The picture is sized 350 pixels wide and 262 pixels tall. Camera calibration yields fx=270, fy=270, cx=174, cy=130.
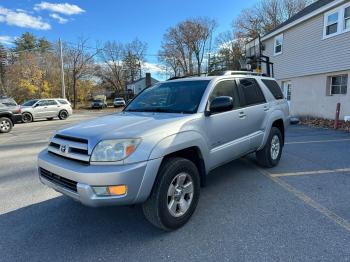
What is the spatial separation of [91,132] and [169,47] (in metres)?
57.6

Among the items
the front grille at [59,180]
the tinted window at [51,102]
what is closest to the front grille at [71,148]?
the front grille at [59,180]

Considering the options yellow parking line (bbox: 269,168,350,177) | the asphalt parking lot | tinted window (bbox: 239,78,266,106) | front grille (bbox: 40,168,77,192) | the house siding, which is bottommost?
the asphalt parking lot

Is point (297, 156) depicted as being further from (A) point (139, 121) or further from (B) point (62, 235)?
(B) point (62, 235)

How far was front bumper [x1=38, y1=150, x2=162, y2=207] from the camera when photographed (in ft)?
8.83

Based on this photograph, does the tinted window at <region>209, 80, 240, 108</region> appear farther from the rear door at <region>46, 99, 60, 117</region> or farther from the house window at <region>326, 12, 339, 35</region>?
the rear door at <region>46, 99, 60, 117</region>

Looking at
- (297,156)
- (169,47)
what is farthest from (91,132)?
(169,47)

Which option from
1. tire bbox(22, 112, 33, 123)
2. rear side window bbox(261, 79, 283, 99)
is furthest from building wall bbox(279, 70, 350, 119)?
tire bbox(22, 112, 33, 123)

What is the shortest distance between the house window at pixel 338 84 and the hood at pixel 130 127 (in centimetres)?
1221

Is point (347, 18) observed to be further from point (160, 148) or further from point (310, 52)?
point (160, 148)

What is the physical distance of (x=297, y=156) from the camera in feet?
21.4

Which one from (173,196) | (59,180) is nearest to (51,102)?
(59,180)

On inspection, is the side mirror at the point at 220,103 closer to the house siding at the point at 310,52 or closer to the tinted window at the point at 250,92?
the tinted window at the point at 250,92

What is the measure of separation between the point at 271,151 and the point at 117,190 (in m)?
3.73

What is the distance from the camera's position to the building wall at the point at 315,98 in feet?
41.4
